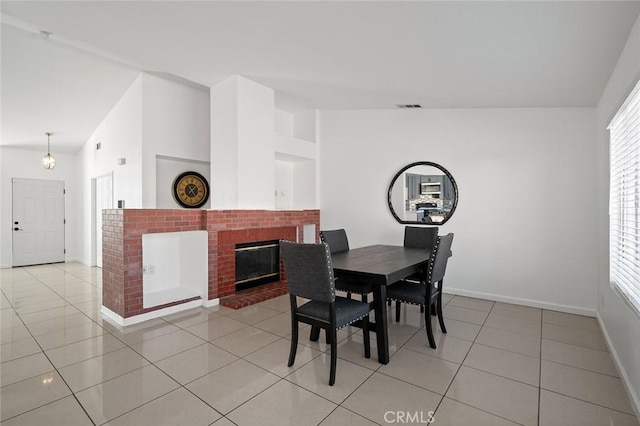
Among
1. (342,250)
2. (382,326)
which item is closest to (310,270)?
(382,326)

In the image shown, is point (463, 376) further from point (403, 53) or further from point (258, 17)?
point (258, 17)

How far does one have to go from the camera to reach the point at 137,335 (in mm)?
2973

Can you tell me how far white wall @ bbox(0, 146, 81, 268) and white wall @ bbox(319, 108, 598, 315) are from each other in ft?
21.8

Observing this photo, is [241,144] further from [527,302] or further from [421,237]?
[527,302]

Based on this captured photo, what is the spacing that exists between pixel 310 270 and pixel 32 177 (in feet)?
25.8

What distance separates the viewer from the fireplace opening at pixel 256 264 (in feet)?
14.6

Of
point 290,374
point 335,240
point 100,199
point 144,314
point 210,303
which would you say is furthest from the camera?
point 100,199

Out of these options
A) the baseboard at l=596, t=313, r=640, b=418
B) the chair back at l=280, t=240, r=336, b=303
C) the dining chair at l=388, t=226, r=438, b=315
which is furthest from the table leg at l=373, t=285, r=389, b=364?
the dining chair at l=388, t=226, r=438, b=315

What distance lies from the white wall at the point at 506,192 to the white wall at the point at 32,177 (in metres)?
6.64

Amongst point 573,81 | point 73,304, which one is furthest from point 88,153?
point 573,81

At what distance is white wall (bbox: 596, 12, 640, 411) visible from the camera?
6.41 feet

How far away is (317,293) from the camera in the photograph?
2.25m

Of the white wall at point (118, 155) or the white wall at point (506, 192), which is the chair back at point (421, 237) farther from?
the white wall at point (118, 155)

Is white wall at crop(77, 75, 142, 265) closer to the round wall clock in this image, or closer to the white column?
the round wall clock
